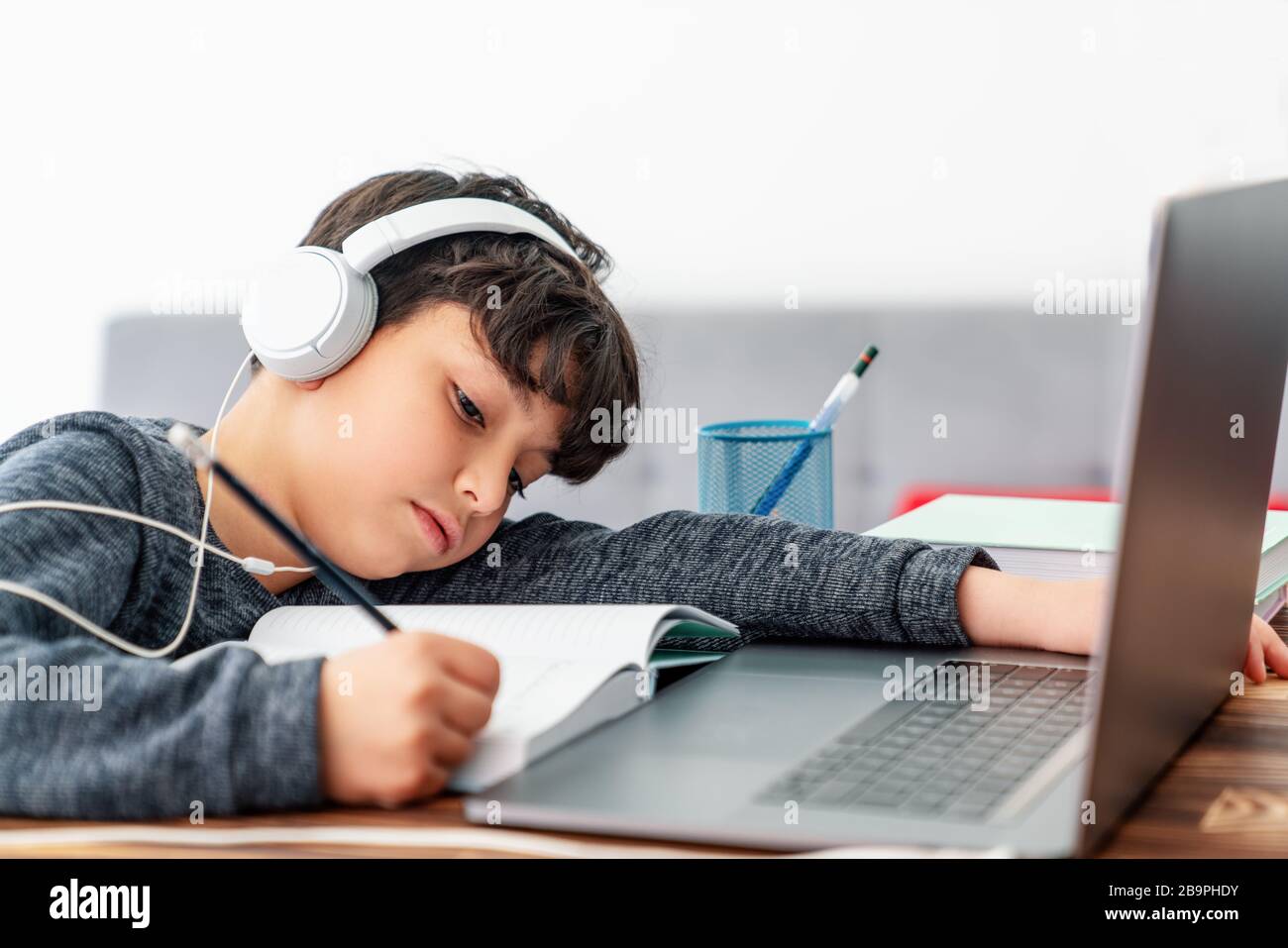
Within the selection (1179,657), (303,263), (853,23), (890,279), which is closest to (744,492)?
(303,263)

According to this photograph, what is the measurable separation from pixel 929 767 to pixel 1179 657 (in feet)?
0.40

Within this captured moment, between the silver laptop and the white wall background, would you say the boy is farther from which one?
the white wall background

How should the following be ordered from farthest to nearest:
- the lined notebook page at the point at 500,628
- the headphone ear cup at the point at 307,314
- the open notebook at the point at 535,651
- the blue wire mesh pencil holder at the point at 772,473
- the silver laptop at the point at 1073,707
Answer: the blue wire mesh pencil holder at the point at 772,473
the headphone ear cup at the point at 307,314
the lined notebook page at the point at 500,628
the open notebook at the point at 535,651
the silver laptop at the point at 1073,707

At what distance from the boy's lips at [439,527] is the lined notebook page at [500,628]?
90 mm

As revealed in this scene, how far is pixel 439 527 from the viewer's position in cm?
89

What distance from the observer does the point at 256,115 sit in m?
2.34

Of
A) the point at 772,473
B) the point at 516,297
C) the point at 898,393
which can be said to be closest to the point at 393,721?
the point at 516,297

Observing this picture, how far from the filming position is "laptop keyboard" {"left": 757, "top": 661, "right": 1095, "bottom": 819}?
0.50 m

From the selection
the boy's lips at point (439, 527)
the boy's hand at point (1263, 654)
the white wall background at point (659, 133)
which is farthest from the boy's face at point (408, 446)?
the white wall background at point (659, 133)

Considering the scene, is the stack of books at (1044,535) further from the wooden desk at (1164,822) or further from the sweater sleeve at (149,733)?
the sweater sleeve at (149,733)

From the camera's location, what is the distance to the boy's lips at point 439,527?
2.88 ft

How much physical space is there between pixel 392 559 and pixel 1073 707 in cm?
46

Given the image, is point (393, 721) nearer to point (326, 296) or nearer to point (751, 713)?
point (751, 713)

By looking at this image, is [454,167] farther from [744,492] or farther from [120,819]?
[120,819]
